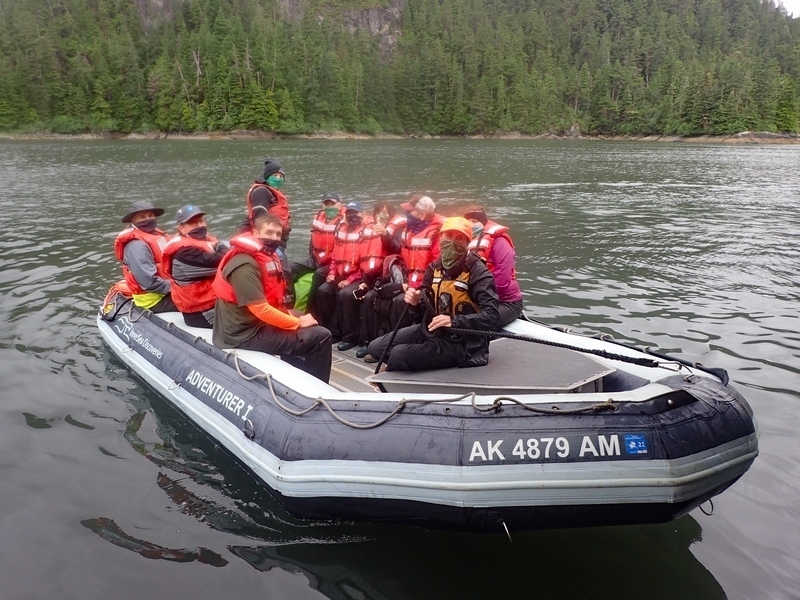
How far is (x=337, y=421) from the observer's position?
12.5 feet

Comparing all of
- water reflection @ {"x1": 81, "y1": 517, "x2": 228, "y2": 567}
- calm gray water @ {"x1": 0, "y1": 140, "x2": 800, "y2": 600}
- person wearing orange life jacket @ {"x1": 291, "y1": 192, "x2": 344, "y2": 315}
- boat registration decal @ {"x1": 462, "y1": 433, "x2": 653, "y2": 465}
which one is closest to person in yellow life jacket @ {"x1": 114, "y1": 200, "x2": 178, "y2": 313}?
Result: calm gray water @ {"x1": 0, "y1": 140, "x2": 800, "y2": 600}

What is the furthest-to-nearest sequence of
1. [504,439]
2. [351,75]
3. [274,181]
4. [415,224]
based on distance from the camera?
[351,75] < [274,181] < [415,224] < [504,439]

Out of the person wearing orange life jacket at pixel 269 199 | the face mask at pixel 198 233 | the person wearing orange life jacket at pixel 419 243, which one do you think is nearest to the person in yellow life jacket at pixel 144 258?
the face mask at pixel 198 233

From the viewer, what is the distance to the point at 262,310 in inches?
179

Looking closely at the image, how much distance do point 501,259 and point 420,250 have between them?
100cm

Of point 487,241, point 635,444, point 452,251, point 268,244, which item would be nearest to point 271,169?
point 268,244

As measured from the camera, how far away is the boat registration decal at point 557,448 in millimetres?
3227

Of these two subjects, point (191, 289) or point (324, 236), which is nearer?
point (191, 289)

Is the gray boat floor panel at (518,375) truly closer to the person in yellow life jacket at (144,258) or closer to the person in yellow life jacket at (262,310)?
the person in yellow life jacket at (262,310)

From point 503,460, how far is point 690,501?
42.7 inches

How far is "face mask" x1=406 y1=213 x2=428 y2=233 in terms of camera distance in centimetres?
597

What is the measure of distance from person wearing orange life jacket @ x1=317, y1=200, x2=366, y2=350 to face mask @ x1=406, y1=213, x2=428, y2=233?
59cm

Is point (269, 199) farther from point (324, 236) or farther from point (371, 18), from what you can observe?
point (371, 18)

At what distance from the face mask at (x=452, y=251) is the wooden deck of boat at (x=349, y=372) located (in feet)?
5.28
